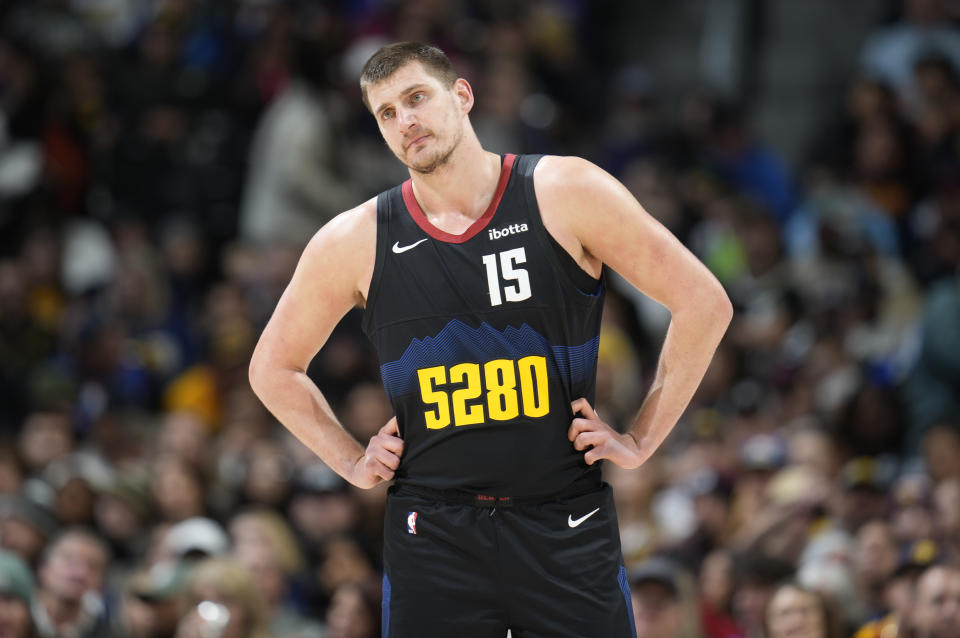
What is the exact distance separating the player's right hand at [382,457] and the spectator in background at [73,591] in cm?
371

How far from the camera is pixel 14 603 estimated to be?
639 centimetres

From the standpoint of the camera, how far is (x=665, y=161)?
442 inches

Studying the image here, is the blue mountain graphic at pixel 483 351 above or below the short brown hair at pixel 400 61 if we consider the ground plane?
below

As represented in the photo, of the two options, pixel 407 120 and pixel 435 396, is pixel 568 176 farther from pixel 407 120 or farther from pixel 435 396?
pixel 435 396

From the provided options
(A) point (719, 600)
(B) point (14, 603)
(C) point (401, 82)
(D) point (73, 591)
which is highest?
(C) point (401, 82)

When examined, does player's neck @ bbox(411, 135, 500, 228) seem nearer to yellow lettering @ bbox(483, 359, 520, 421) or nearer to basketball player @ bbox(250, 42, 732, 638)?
basketball player @ bbox(250, 42, 732, 638)

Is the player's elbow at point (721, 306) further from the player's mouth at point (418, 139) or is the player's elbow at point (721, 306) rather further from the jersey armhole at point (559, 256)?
the player's mouth at point (418, 139)

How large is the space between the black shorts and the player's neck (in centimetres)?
82

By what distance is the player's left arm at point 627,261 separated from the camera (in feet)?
12.3

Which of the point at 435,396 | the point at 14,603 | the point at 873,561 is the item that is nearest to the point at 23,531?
the point at 14,603

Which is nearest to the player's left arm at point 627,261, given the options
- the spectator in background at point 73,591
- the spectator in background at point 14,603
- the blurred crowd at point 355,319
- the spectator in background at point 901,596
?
the blurred crowd at point 355,319

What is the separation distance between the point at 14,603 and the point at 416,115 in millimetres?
3773

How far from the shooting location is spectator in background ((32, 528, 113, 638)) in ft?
23.4

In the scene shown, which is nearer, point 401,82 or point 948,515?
point 401,82
